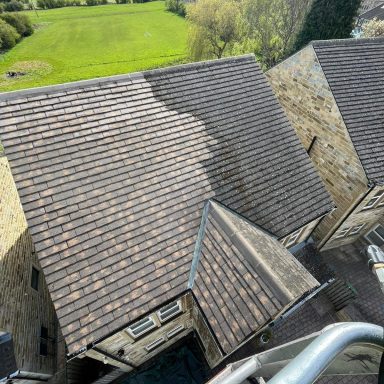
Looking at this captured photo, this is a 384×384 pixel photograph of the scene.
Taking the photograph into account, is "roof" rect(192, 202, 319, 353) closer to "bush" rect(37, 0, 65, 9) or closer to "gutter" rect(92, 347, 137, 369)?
"gutter" rect(92, 347, 137, 369)

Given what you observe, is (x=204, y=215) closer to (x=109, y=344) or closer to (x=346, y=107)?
(x=109, y=344)

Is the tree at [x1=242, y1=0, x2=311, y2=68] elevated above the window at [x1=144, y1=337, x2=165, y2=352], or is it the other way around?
the tree at [x1=242, y1=0, x2=311, y2=68]

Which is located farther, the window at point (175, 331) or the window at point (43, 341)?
the window at point (175, 331)

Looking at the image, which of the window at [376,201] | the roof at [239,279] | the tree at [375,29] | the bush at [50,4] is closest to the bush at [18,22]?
the bush at [50,4]

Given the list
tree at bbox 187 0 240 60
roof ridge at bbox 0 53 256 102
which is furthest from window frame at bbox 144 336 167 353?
tree at bbox 187 0 240 60

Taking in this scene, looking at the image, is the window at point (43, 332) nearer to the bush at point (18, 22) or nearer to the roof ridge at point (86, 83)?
the roof ridge at point (86, 83)

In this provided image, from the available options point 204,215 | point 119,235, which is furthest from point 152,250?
point 204,215
